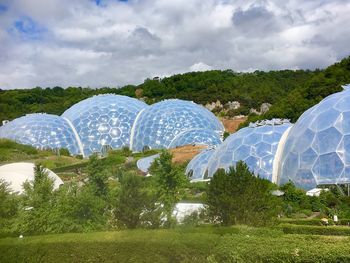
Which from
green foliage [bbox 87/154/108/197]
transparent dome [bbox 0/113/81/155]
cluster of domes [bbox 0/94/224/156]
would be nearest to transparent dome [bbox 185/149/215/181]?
cluster of domes [bbox 0/94/224/156]

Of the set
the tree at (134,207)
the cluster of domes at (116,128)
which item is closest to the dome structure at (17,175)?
the tree at (134,207)

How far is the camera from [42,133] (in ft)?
169

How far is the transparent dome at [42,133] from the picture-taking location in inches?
1981

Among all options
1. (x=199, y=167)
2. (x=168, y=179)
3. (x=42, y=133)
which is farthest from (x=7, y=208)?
(x=42, y=133)

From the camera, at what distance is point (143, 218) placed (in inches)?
573

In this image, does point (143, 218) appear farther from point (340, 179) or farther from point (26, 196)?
point (340, 179)

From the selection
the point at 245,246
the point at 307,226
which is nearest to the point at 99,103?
the point at 307,226

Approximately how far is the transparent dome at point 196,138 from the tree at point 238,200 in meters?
31.8

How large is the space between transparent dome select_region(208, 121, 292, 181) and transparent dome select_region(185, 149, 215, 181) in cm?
162

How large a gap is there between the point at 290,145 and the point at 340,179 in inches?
170

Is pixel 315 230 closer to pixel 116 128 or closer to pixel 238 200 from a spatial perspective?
pixel 238 200

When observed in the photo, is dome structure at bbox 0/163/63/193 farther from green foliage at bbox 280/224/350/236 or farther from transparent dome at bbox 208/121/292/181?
green foliage at bbox 280/224/350/236

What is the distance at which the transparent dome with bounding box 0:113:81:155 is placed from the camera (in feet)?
165

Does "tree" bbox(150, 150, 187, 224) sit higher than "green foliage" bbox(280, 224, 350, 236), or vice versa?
"tree" bbox(150, 150, 187, 224)
